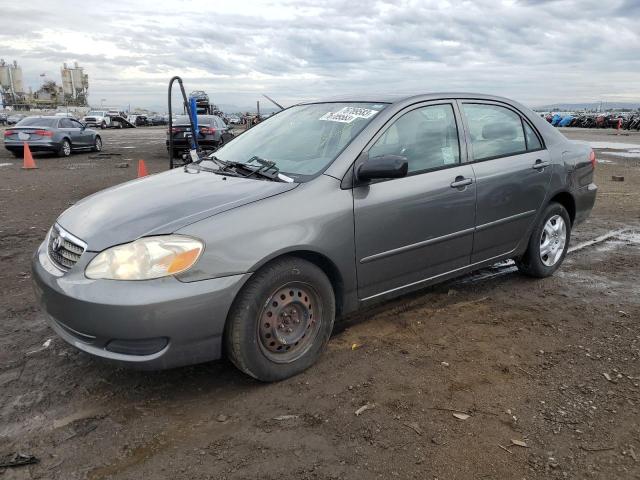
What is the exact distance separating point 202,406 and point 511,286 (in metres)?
3.11

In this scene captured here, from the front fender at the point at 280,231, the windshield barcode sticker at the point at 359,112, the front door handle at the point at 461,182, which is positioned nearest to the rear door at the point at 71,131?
the windshield barcode sticker at the point at 359,112

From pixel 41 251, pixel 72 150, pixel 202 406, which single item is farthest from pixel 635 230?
pixel 72 150

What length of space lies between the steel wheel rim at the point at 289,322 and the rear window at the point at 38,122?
56.8 ft

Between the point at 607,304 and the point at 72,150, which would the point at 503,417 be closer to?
the point at 607,304

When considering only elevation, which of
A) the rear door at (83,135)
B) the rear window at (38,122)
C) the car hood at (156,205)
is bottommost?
the car hood at (156,205)

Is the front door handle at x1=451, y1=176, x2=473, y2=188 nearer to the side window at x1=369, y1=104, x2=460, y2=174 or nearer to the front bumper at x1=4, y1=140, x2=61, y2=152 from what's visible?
the side window at x1=369, y1=104, x2=460, y2=174

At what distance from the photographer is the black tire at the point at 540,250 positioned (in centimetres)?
482

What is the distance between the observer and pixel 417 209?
3.68m

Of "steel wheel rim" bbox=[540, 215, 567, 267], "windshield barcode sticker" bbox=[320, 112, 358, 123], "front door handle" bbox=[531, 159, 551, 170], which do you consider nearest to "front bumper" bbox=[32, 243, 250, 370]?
"windshield barcode sticker" bbox=[320, 112, 358, 123]

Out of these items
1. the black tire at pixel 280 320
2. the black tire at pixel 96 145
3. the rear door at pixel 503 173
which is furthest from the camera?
the black tire at pixel 96 145

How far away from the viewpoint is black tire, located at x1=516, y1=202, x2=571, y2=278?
4.82 meters

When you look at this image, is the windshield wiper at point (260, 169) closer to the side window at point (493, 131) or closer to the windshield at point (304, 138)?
the windshield at point (304, 138)

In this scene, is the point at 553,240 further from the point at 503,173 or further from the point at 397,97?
the point at 397,97

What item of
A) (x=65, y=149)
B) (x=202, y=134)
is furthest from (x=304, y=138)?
(x=65, y=149)
